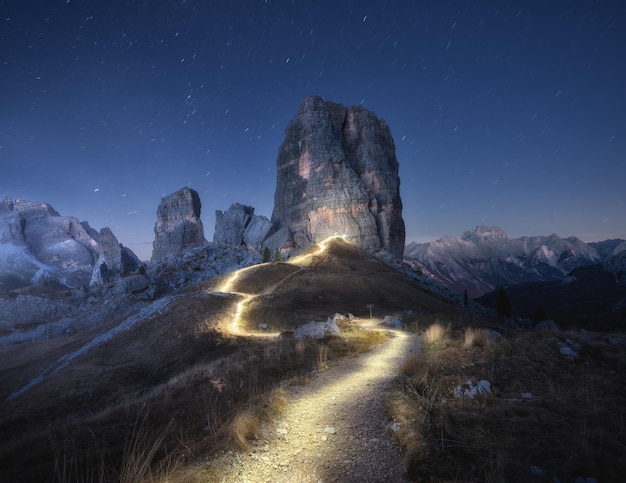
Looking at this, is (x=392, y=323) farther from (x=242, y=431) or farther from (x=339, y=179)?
(x=339, y=179)

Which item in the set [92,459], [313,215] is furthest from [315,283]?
[313,215]

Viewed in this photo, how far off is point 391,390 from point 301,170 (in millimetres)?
114001

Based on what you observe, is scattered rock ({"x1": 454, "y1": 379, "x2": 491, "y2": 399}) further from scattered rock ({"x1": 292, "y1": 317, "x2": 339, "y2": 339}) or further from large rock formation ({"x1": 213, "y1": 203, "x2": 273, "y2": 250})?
large rock formation ({"x1": 213, "y1": 203, "x2": 273, "y2": 250})

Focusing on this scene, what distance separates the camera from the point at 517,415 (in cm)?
709

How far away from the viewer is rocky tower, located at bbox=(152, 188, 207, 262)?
470ft

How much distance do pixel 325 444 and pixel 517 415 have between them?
4.77 metres

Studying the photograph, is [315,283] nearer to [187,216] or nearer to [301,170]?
[301,170]

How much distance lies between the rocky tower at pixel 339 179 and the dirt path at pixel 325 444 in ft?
308

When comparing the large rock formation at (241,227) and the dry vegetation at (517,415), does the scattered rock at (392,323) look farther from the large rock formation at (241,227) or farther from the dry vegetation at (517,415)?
the large rock formation at (241,227)

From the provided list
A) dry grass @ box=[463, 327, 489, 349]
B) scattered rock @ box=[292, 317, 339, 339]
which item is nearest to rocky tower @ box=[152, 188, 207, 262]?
scattered rock @ box=[292, 317, 339, 339]

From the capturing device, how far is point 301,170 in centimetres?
11781

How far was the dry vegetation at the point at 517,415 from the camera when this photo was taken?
5.07 metres

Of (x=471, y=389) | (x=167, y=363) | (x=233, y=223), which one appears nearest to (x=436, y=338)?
(x=471, y=389)

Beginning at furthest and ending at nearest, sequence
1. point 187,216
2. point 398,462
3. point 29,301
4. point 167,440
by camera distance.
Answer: point 187,216
point 29,301
point 167,440
point 398,462
